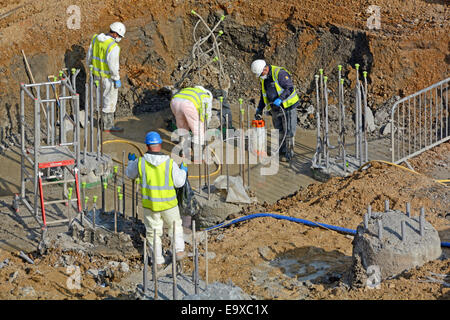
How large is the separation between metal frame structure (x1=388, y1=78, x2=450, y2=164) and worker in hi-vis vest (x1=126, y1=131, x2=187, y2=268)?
4.97 m

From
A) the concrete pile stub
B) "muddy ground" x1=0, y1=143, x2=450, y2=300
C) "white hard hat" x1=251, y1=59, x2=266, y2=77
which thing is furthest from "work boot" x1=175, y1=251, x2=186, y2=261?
"white hard hat" x1=251, y1=59, x2=266, y2=77

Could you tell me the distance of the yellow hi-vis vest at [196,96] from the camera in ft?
47.5

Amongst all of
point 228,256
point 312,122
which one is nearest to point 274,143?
point 312,122

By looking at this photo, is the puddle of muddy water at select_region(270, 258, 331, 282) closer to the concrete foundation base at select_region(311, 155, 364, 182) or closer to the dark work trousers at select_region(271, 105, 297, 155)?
the concrete foundation base at select_region(311, 155, 364, 182)

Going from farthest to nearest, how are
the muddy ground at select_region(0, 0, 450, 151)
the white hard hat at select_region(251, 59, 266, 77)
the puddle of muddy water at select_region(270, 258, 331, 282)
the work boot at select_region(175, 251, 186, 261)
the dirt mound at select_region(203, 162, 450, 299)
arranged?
the muddy ground at select_region(0, 0, 450, 151) → the white hard hat at select_region(251, 59, 266, 77) → the work boot at select_region(175, 251, 186, 261) → the puddle of muddy water at select_region(270, 258, 331, 282) → the dirt mound at select_region(203, 162, 450, 299)

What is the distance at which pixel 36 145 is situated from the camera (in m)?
12.0

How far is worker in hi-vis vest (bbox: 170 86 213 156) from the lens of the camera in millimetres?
14432

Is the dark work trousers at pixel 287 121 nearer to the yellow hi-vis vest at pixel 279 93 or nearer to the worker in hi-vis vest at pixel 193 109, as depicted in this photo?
the yellow hi-vis vest at pixel 279 93

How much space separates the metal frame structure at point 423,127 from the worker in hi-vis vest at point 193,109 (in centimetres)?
318

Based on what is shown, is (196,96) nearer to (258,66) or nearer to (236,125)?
(258,66)

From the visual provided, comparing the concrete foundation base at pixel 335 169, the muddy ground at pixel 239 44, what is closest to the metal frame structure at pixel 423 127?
the muddy ground at pixel 239 44

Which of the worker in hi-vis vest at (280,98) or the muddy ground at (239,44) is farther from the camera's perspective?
the muddy ground at (239,44)

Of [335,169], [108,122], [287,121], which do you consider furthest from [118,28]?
[335,169]

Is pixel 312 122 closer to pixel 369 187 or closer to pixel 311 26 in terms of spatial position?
pixel 311 26
